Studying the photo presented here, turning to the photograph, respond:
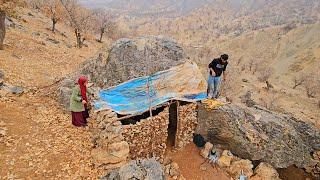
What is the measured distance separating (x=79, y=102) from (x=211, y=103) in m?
4.19

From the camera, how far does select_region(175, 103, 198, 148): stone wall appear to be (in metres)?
11.4

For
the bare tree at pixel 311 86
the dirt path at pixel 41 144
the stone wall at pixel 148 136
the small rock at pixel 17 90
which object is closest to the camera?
the dirt path at pixel 41 144

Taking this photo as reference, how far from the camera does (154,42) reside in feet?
42.2

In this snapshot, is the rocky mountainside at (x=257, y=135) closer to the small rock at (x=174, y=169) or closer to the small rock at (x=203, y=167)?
the small rock at (x=203, y=167)

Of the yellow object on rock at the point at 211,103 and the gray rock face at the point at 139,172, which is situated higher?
the yellow object on rock at the point at 211,103

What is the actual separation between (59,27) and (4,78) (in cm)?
2213

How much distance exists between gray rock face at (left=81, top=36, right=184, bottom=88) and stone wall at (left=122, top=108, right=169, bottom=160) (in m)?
2.04

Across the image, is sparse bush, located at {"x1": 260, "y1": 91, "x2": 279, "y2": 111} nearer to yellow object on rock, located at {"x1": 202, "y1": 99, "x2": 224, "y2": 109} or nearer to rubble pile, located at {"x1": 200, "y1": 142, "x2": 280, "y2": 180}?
rubble pile, located at {"x1": 200, "y1": 142, "x2": 280, "y2": 180}

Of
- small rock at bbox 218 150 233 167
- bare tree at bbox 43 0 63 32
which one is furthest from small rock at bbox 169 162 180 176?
bare tree at bbox 43 0 63 32

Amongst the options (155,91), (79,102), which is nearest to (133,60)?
(155,91)

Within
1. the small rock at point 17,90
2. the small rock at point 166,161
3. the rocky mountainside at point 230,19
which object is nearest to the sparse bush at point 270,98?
the small rock at point 166,161

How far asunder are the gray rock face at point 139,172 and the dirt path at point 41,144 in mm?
754

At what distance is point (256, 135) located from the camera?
11.7 meters

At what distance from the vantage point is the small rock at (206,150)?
38.4ft
